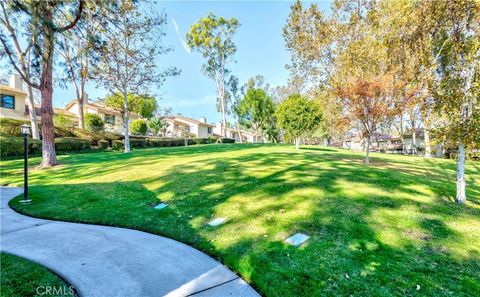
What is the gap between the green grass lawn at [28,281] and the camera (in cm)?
265

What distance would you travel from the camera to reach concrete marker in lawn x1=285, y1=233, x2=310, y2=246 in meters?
3.68

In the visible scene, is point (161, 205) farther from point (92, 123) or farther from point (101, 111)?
point (101, 111)

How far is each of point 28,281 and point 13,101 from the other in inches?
1087

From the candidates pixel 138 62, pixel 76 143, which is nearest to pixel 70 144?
pixel 76 143

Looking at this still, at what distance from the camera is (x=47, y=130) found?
10609mm

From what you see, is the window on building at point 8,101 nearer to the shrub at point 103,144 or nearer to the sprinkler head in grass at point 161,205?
the shrub at point 103,144

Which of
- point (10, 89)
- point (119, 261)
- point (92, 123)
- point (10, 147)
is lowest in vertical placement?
point (119, 261)

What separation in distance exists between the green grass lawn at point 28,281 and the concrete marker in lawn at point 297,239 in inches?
111

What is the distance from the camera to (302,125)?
1530cm

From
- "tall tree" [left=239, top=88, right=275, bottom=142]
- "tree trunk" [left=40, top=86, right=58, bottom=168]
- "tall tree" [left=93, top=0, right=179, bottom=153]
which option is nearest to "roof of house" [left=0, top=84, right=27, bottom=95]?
"tall tree" [left=93, top=0, right=179, bottom=153]

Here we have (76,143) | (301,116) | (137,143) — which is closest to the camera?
(301,116)

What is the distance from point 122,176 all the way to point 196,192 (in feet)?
11.7

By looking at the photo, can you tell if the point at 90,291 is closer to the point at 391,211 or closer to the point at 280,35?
the point at 391,211
